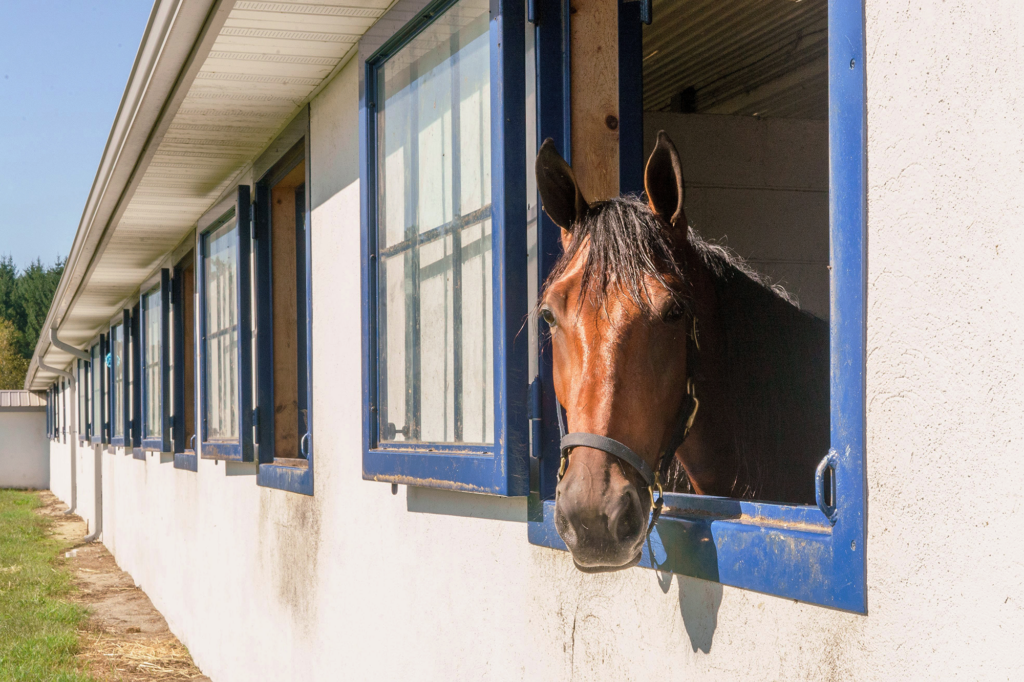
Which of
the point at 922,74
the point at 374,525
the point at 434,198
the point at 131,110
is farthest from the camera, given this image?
the point at 131,110

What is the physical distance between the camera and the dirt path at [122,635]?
21.5ft

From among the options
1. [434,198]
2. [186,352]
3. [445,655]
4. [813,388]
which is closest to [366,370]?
[434,198]

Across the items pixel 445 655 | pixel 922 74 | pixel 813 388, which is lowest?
pixel 445 655

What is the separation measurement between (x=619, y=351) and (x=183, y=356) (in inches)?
269

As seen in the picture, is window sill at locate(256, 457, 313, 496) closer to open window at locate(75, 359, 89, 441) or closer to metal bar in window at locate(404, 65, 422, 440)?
metal bar in window at locate(404, 65, 422, 440)

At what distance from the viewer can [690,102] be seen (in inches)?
209

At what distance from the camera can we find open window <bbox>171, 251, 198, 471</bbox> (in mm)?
7691

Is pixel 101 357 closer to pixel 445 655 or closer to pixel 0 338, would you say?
pixel 445 655

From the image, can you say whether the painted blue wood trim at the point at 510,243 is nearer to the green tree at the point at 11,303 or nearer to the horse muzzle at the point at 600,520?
the horse muzzle at the point at 600,520

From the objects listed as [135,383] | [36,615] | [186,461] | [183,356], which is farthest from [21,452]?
[186,461]

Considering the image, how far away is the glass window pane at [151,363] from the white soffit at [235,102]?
4.73 feet

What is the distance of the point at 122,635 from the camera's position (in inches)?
310

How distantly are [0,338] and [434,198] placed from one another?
55.8 metres

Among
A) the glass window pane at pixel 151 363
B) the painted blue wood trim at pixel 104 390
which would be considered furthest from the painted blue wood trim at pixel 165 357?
the painted blue wood trim at pixel 104 390
